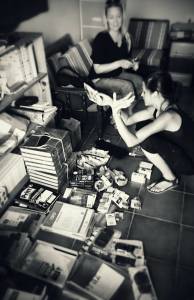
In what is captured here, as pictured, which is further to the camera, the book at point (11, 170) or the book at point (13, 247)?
the book at point (11, 170)

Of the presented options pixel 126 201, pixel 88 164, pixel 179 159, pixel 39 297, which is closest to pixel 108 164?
pixel 88 164

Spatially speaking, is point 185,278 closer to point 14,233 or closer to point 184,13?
point 14,233

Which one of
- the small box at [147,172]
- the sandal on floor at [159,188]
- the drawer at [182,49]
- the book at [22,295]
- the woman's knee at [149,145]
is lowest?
the book at [22,295]

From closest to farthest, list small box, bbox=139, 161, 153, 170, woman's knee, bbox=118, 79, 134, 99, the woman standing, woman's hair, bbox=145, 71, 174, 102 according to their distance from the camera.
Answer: woman's hair, bbox=145, 71, 174, 102 → small box, bbox=139, 161, 153, 170 → the woman standing → woman's knee, bbox=118, 79, 134, 99

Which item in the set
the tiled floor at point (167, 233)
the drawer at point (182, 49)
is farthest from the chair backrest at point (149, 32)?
the tiled floor at point (167, 233)

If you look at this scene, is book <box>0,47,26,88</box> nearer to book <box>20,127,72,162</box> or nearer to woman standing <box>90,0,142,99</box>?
book <box>20,127,72,162</box>

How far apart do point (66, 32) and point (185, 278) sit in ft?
13.0

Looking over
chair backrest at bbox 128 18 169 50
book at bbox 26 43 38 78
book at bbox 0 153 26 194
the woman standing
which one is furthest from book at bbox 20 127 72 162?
chair backrest at bbox 128 18 169 50

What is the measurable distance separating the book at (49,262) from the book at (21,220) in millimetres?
171

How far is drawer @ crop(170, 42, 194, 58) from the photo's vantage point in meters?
4.51

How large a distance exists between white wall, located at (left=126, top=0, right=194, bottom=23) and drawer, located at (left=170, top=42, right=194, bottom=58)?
2.38 ft

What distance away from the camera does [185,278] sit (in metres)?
2.06

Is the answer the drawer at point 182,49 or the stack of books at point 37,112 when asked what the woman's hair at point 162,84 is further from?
the drawer at point 182,49

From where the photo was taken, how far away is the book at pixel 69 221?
2361mm
